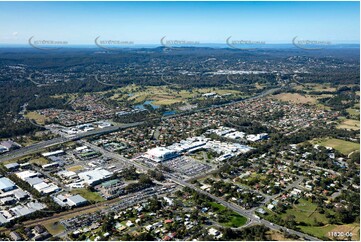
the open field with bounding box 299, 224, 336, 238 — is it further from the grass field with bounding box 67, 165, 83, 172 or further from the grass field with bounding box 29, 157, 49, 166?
the grass field with bounding box 29, 157, 49, 166

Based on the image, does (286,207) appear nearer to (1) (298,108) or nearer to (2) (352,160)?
(2) (352,160)

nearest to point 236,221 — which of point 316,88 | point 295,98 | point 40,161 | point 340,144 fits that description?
point 40,161

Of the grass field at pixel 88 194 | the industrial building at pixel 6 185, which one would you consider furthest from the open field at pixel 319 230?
the industrial building at pixel 6 185

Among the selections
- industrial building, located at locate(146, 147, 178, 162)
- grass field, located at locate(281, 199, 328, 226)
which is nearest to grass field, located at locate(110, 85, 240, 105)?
industrial building, located at locate(146, 147, 178, 162)

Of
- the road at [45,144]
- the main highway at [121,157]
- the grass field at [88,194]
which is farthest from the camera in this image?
the road at [45,144]

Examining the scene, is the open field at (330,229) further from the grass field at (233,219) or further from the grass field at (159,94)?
the grass field at (159,94)

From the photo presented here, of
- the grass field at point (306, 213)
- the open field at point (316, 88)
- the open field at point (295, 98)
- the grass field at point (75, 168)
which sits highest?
the open field at point (316, 88)

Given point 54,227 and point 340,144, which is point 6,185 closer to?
point 54,227

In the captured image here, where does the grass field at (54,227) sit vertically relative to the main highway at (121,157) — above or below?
below
